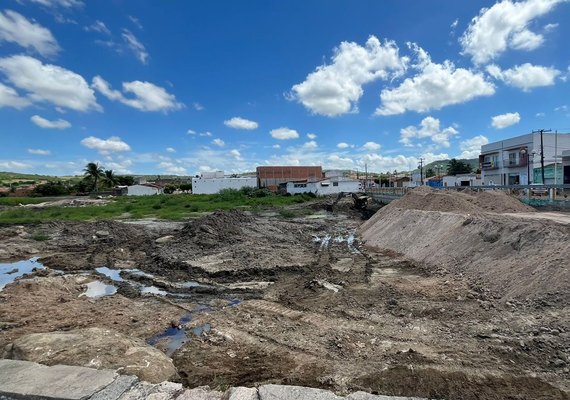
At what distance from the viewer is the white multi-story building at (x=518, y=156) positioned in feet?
145

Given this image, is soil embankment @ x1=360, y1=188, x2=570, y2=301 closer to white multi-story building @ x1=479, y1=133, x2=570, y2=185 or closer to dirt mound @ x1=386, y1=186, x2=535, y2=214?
dirt mound @ x1=386, y1=186, x2=535, y2=214

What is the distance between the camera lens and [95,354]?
554 cm

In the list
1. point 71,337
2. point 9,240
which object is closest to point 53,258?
point 9,240

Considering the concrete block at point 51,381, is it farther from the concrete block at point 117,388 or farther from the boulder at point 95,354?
the boulder at point 95,354

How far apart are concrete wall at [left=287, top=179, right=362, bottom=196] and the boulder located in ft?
229

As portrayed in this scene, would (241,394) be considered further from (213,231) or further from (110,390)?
(213,231)

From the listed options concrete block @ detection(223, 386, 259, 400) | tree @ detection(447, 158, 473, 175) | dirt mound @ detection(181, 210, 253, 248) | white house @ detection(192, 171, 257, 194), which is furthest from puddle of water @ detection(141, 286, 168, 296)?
tree @ detection(447, 158, 473, 175)

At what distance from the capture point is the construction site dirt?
5.75m

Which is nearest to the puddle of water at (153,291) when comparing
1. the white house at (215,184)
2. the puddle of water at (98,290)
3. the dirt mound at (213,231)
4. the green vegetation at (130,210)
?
the puddle of water at (98,290)

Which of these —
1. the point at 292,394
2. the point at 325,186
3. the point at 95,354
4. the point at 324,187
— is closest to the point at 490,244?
the point at 292,394

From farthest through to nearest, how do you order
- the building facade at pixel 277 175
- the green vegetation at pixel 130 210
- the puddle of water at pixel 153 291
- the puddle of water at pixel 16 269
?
the building facade at pixel 277 175 < the green vegetation at pixel 130 210 < the puddle of water at pixel 16 269 < the puddle of water at pixel 153 291

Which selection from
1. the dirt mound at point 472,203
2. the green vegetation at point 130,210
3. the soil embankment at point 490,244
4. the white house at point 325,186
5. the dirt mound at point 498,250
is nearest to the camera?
the dirt mound at point 498,250

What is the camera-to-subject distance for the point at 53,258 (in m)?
17.5

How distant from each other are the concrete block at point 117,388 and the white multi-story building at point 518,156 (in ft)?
153
